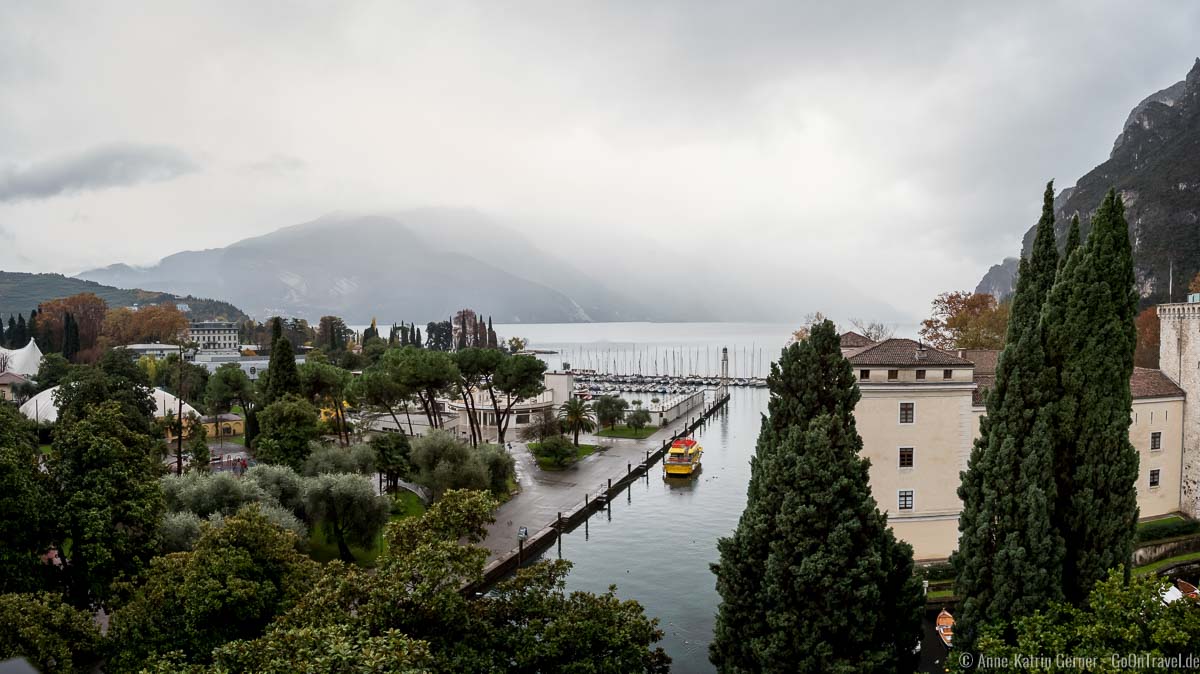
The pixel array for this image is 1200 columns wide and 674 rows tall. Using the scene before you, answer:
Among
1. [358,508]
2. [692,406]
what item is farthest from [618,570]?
[692,406]

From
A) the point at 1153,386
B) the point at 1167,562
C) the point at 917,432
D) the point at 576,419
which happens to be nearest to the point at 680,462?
the point at 576,419

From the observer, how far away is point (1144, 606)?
29.5ft

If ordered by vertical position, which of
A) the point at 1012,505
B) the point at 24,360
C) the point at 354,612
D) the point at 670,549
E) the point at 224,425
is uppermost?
the point at 24,360

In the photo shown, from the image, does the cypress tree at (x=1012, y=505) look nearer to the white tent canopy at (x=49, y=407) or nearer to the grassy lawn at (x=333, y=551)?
the grassy lawn at (x=333, y=551)

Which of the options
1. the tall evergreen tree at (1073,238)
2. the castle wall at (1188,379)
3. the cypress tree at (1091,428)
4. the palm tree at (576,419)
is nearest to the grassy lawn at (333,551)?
the cypress tree at (1091,428)

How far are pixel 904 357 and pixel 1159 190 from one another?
285ft

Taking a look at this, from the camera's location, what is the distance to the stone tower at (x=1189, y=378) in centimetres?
2436

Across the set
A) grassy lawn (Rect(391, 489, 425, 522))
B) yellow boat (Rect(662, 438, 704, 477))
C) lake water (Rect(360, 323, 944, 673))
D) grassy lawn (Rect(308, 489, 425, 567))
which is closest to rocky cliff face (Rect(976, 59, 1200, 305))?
yellow boat (Rect(662, 438, 704, 477))

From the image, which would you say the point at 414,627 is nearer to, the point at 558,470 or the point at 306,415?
the point at 306,415

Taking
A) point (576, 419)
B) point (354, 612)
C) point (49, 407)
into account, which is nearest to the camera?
point (354, 612)

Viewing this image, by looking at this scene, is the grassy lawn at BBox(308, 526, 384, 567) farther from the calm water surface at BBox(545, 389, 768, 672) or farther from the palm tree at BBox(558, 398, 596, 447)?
the palm tree at BBox(558, 398, 596, 447)

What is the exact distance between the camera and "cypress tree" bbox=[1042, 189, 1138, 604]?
1125 cm

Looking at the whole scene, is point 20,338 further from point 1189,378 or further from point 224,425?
point 1189,378

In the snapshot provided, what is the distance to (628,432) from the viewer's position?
5334cm
